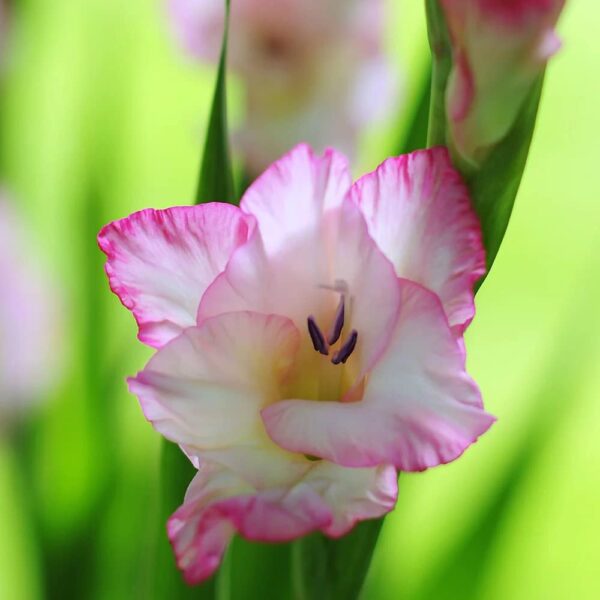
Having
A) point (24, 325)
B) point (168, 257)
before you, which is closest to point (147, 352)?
point (24, 325)

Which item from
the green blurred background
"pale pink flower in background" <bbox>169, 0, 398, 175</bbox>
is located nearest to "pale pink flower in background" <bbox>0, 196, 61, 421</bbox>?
the green blurred background

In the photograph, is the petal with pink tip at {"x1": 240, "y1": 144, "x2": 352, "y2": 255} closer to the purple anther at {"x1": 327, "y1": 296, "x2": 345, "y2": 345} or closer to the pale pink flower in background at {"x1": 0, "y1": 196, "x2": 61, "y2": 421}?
the purple anther at {"x1": 327, "y1": 296, "x2": 345, "y2": 345}

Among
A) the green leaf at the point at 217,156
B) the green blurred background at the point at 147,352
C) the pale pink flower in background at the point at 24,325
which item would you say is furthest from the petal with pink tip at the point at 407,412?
the pale pink flower in background at the point at 24,325

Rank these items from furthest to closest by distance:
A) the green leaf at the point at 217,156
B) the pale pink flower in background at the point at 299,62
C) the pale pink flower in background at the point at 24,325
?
the pale pink flower in background at the point at 24,325 < the pale pink flower in background at the point at 299,62 < the green leaf at the point at 217,156

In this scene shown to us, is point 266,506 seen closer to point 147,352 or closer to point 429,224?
point 429,224

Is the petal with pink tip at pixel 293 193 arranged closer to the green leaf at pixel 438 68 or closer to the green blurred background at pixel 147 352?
the green leaf at pixel 438 68
